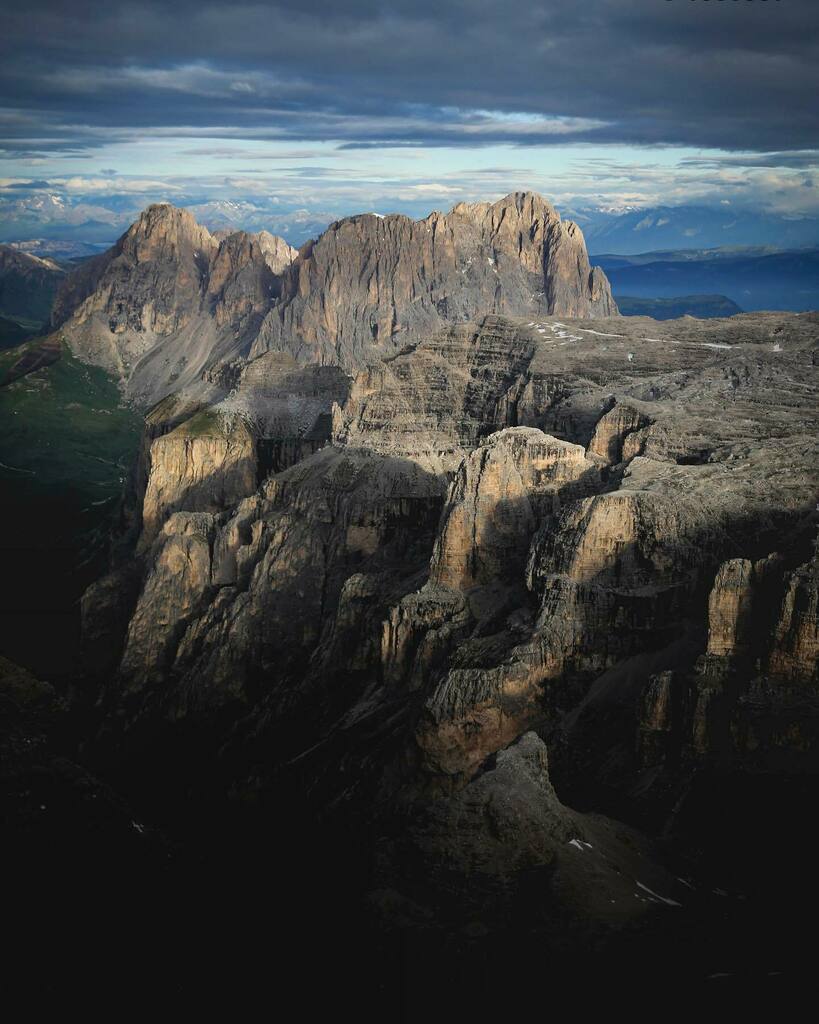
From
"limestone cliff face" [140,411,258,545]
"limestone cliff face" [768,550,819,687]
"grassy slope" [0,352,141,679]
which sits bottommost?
"grassy slope" [0,352,141,679]

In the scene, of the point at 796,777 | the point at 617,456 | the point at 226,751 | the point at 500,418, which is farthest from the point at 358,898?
the point at 500,418

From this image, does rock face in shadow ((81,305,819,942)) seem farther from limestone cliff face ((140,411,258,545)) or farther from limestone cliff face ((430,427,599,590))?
limestone cliff face ((140,411,258,545))

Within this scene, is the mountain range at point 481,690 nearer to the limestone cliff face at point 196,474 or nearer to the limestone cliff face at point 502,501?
the limestone cliff face at point 502,501

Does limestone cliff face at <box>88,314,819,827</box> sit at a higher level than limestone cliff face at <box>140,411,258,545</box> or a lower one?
higher

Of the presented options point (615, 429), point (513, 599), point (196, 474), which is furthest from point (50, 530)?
point (513, 599)

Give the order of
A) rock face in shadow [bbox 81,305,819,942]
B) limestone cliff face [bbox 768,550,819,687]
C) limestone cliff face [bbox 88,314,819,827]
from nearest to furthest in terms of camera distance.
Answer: rock face in shadow [bbox 81,305,819,942]
limestone cliff face [bbox 768,550,819,687]
limestone cliff face [bbox 88,314,819,827]

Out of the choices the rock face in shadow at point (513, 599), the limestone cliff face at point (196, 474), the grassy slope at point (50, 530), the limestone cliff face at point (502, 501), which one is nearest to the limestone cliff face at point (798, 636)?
the rock face in shadow at point (513, 599)

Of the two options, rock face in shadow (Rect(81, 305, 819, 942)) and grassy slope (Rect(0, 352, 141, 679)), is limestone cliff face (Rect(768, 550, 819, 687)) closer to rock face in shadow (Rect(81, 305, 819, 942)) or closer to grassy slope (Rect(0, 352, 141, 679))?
rock face in shadow (Rect(81, 305, 819, 942))

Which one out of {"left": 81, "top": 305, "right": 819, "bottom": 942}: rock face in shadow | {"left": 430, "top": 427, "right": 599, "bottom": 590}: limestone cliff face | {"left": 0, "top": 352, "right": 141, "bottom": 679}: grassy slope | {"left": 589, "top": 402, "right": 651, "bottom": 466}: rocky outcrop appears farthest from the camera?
{"left": 0, "top": 352, "right": 141, "bottom": 679}: grassy slope

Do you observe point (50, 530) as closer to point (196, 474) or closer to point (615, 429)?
point (196, 474)

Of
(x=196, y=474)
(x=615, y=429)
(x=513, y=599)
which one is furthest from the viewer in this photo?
(x=196, y=474)

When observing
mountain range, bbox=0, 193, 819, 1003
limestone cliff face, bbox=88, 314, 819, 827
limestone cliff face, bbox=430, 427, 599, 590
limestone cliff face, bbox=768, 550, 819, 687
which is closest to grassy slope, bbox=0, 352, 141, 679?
mountain range, bbox=0, 193, 819, 1003

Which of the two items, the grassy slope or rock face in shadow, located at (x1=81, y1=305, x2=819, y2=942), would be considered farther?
the grassy slope
